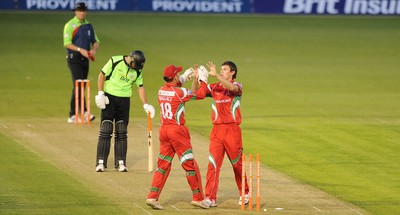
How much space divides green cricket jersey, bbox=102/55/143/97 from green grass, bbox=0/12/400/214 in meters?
3.18

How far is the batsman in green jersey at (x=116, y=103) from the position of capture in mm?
20734

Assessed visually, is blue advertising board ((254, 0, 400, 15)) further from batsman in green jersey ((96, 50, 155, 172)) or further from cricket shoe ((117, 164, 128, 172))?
cricket shoe ((117, 164, 128, 172))

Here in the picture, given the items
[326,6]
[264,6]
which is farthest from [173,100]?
[326,6]

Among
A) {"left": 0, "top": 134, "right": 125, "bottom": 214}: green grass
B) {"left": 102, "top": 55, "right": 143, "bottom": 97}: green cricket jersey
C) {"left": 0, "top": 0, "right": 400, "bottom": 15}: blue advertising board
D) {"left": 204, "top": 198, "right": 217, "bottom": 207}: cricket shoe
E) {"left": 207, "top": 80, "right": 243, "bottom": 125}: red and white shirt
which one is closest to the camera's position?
{"left": 0, "top": 134, "right": 125, "bottom": 214}: green grass

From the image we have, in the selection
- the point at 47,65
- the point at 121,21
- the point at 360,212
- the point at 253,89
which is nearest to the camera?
the point at 360,212

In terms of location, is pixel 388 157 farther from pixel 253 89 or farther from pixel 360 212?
pixel 253 89

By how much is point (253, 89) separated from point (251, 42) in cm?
1100

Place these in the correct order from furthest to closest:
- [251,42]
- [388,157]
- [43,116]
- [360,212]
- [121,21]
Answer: [121,21]
[251,42]
[43,116]
[388,157]
[360,212]

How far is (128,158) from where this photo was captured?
72.7 feet

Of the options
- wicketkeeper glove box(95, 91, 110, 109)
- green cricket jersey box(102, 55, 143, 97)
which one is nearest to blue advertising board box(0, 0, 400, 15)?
green cricket jersey box(102, 55, 143, 97)

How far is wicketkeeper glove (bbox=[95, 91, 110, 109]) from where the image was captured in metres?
20.7

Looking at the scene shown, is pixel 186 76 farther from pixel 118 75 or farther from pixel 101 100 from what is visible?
pixel 118 75

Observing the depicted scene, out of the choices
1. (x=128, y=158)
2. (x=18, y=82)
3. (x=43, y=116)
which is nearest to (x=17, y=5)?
(x=18, y=82)

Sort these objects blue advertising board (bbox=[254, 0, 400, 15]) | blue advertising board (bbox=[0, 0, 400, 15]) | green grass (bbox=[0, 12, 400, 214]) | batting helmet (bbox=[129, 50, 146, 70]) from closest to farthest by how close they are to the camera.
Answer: batting helmet (bbox=[129, 50, 146, 70])
green grass (bbox=[0, 12, 400, 214])
blue advertising board (bbox=[0, 0, 400, 15])
blue advertising board (bbox=[254, 0, 400, 15])
